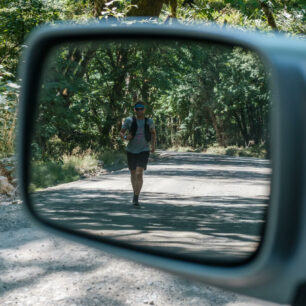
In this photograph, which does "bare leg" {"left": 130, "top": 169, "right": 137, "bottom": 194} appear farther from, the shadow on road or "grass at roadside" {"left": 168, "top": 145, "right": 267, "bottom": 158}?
"grass at roadside" {"left": 168, "top": 145, "right": 267, "bottom": 158}

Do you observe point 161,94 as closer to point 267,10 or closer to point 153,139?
point 153,139

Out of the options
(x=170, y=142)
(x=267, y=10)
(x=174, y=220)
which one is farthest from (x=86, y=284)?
(x=267, y=10)

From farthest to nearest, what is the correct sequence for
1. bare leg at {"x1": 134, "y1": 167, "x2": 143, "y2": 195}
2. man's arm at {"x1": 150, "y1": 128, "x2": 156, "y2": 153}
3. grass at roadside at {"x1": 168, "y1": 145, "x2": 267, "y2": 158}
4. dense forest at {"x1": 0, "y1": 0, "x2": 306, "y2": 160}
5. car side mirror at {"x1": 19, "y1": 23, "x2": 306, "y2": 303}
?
man's arm at {"x1": 150, "y1": 128, "x2": 156, "y2": 153}
bare leg at {"x1": 134, "y1": 167, "x2": 143, "y2": 195}
dense forest at {"x1": 0, "y1": 0, "x2": 306, "y2": 160}
grass at roadside at {"x1": 168, "y1": 145, "x2": 267, "y2": 158}
car side mirror at {"x1": 19, "y1": 23, "x2": 306, "y2": 303}

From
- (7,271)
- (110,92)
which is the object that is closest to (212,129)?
(110,92)

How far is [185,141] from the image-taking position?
182 cm

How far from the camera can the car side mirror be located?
0.97m

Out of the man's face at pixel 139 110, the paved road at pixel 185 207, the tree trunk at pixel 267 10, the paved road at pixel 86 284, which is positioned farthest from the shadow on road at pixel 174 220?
the tree trunk at pixel 267 10

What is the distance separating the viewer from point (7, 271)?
14.5 feet

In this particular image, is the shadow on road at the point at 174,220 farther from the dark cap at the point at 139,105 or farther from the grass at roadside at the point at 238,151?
the dark cap at the point at 139,105

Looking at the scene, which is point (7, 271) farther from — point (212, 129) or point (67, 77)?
point (212, 129)

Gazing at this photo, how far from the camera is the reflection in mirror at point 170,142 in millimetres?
1234

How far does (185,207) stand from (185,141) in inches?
17.7

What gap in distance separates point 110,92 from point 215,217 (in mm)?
829

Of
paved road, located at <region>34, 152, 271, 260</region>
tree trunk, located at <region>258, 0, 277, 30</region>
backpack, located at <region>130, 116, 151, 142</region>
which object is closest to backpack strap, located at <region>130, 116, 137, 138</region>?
backpack, located at <region>130, 116, 151, 142</region>
